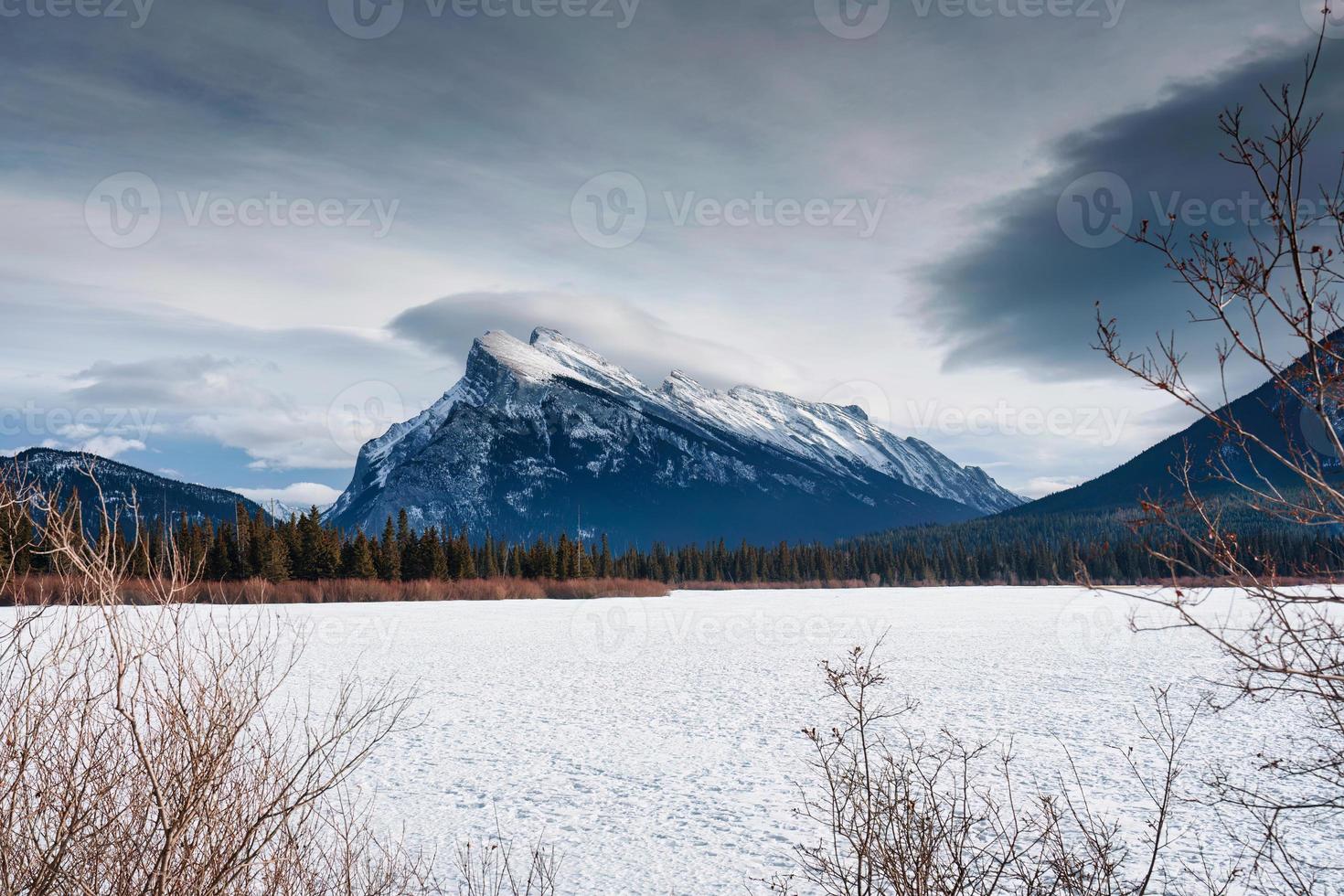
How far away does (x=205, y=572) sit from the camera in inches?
2408

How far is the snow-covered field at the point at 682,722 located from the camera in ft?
28.6

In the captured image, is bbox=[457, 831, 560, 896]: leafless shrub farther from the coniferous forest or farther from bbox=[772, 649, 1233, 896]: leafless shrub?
the coniferous forest

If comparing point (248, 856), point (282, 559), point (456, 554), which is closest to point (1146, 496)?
point (248, 856)

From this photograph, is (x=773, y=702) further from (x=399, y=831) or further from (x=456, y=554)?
(x=456, y=554)

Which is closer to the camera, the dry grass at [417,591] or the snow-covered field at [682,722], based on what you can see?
the snow-covered field at [682,722]

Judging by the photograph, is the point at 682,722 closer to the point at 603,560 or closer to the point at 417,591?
the point at 417,591

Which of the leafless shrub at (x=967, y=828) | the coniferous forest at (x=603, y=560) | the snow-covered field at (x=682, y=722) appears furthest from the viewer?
the coniferous forest at (x=603, y=560)

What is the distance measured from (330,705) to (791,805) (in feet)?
30.1

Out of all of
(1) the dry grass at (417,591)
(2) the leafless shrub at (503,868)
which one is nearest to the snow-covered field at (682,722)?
(2) the leafless shrub at (503,868)

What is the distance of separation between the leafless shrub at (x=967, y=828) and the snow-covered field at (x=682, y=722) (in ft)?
1.73

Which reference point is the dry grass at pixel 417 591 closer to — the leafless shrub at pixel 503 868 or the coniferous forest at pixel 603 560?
the coniferous forest at pixel 603 560

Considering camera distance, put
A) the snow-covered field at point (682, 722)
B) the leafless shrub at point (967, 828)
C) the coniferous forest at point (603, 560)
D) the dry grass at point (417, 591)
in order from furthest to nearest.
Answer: the coniferous forest at point (603, 560), the dry grass at point (417, 591), the snow-covered field at point (682, 722), the leafless shrub at point (967, 828)

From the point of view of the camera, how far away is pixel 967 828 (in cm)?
529

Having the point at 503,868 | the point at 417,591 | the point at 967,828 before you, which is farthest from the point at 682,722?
the point at 417,591
